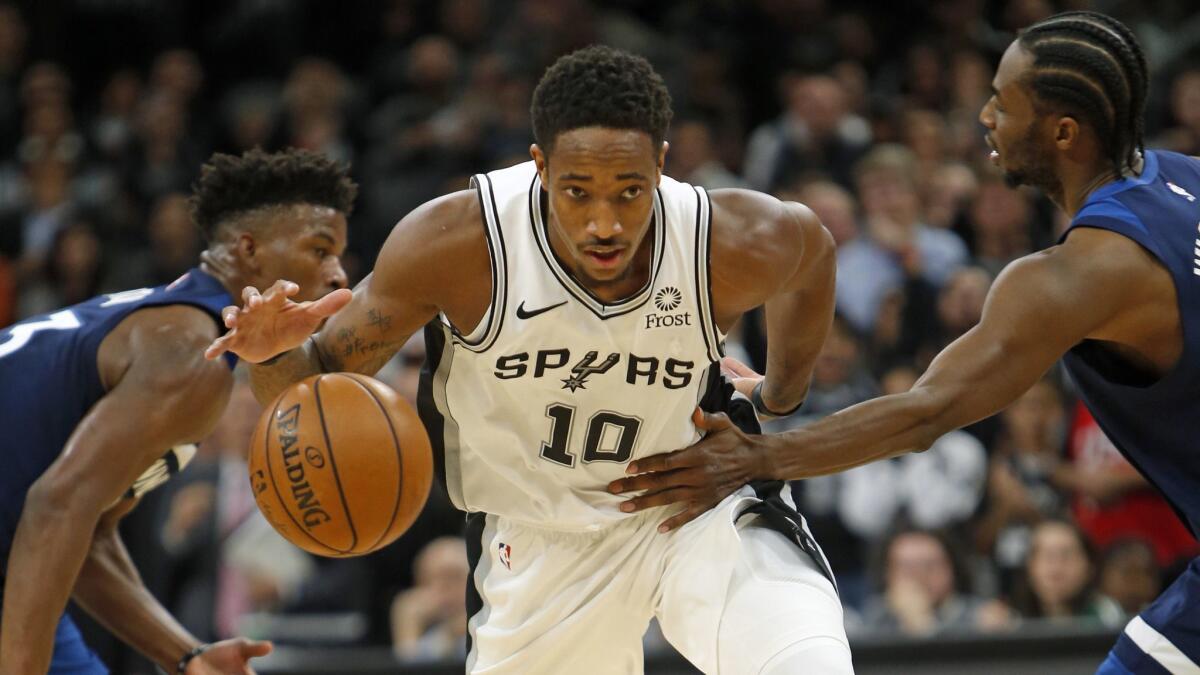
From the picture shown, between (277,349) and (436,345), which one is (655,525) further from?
(277,349)

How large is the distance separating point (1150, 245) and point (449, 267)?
1657 millimetres

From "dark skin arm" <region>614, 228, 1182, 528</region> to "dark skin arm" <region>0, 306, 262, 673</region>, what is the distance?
1.21 metres

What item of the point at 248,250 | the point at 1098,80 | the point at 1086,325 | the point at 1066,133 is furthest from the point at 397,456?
the point at 1098,80

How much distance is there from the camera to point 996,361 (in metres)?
3.60

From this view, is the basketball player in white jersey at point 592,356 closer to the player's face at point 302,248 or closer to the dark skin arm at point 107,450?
the dark skin arm at point 107,450

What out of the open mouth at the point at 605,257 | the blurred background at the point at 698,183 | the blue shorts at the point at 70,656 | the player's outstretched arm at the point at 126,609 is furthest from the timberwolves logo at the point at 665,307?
the blurred background at the point at 698,183

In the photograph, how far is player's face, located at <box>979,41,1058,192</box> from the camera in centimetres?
376

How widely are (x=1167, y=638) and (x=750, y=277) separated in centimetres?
132

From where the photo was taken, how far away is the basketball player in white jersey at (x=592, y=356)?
3.72 m

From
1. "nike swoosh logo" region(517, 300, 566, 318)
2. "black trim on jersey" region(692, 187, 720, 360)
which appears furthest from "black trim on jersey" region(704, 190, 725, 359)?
"nike swoosh logo" region(517, 300, 566, 318)

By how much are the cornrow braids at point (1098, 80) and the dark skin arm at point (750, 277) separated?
0.72 meters

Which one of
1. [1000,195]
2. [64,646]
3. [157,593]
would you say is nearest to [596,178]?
[64,646]

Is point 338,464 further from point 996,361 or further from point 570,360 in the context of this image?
point 996,361

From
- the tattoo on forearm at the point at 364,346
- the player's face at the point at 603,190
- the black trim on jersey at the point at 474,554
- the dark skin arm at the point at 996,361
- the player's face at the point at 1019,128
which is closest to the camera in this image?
the dark skin arm at the point at 996,361
